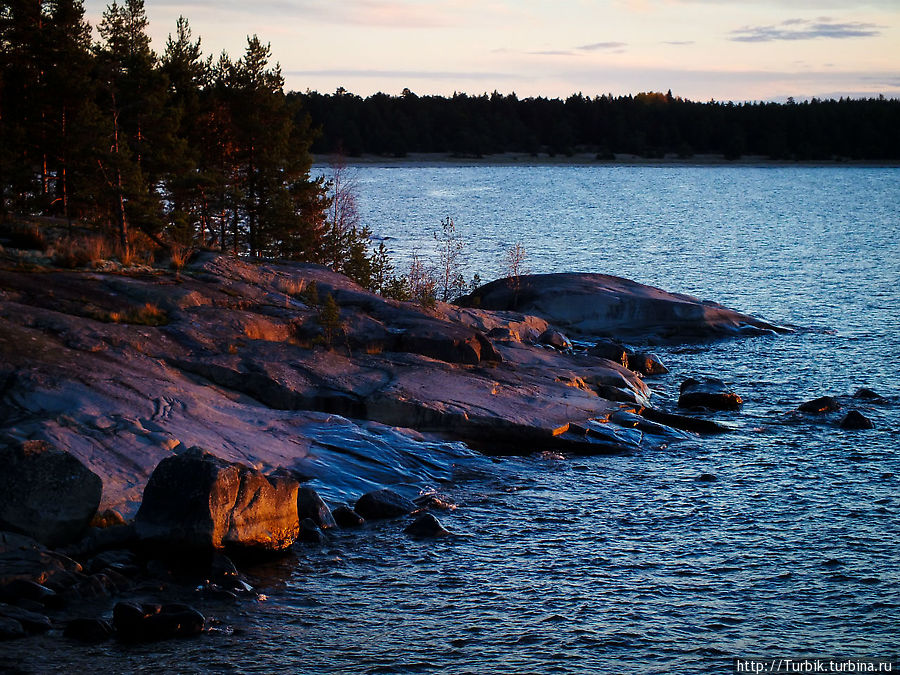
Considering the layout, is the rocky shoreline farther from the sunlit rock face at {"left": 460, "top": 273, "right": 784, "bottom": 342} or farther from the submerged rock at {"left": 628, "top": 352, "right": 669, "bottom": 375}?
the sunlit rock face at {"left": 460, "top": 273, "right": 784, "bottom": 342}

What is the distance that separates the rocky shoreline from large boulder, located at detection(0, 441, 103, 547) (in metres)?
0.03

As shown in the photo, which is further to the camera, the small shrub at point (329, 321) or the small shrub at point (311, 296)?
the small shrub at point (311, 296)

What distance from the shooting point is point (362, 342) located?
78.8ft

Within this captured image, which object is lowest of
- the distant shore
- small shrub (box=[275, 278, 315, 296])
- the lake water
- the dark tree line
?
the lake water

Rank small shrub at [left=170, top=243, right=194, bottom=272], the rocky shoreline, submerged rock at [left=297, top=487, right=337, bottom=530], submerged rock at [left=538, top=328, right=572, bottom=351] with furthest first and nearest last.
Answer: submerged rock at [left=538, top=328, right=572, bottom=351]
small shrub at [left=170, top=243, right=194, bottom=272]
submerged rock at [left=297, top=487, right=337, bottom=530]
the rocky shoreline

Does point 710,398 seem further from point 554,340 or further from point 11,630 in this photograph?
point 11,630

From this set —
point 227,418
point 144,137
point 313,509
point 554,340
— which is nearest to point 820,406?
point 554,340

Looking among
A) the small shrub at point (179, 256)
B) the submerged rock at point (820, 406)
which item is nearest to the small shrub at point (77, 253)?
the small shrub at point (179, 256)

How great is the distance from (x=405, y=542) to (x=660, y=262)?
147 feet

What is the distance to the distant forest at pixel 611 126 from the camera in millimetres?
166625

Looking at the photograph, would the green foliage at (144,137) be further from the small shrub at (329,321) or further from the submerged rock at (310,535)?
the submerged rock at (310,535)

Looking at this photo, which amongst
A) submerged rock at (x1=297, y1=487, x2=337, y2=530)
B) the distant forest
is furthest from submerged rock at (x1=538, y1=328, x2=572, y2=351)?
the distant forest

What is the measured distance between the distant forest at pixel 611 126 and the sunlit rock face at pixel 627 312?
126m

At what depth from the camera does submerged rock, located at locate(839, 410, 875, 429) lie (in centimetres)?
2242
